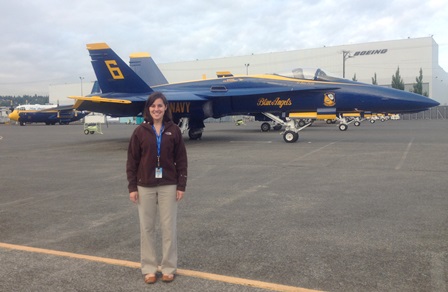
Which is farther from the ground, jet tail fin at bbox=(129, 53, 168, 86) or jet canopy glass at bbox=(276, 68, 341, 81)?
jet tail fin at bbox=(129, 53, 168, 86)

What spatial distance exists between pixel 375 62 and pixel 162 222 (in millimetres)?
84025

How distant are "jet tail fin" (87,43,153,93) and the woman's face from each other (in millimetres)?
15098

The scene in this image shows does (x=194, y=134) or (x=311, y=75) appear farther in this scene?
(x=194, y=134)

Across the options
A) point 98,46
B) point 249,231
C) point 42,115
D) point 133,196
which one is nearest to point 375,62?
point 42,115

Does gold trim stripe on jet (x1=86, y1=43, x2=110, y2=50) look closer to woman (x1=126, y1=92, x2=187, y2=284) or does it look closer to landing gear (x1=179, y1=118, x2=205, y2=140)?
landing gear (x1=179, y1=118, x2=205, y2=140)

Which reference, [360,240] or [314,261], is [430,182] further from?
[314,261]

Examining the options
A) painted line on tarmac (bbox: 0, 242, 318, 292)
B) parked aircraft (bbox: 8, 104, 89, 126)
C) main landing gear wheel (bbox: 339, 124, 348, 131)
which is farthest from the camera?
parked aircraft (bbox: 8, 104, 89, 126)

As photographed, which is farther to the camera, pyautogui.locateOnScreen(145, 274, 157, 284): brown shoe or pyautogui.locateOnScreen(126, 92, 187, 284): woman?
pyautogui.locateOnScreen(126, 92, 187, 284): woman

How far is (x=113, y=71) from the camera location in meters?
18.3

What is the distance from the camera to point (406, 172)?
9.21 meters

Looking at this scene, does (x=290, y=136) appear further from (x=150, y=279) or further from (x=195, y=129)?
(x=150, y=279)

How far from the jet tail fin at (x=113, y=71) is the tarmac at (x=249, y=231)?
9.21 meters

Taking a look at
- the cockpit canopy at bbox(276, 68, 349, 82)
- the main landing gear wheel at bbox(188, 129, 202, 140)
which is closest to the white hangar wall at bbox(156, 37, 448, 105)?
the main landing gear wheel at bbox(188, 129, 202, 140)

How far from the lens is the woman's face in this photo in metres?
3.74
